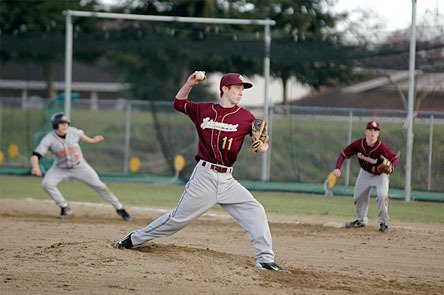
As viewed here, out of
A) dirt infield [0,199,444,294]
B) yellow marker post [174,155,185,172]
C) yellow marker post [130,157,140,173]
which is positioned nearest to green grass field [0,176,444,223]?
yellow marker post [174,155,185,172]

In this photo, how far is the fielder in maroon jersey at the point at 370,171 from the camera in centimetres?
1358

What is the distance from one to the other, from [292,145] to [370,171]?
905cm

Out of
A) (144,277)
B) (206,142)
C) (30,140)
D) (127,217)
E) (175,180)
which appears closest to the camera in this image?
(144,277)

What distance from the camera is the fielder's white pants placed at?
44.5ft

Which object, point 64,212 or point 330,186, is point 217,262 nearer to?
point 64,212

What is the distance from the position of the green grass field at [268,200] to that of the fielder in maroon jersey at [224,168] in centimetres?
713

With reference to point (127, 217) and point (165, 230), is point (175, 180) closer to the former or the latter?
point (127, 217)

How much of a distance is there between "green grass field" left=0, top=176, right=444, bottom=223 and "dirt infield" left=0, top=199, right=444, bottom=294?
3038mm

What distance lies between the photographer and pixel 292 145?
22.9 m

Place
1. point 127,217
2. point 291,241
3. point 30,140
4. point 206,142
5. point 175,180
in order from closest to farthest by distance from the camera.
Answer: point 206,142, point 291,241, point 127,217, point 175,180, point 30,140

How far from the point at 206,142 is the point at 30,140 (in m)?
19.2

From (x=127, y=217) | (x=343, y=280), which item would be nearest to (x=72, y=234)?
(x=127, y=217)

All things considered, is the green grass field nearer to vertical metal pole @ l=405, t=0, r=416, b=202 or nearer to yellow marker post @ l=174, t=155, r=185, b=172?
vertical metal pole @ l=405, t=0, r=416, b=202

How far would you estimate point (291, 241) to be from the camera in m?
12.4
